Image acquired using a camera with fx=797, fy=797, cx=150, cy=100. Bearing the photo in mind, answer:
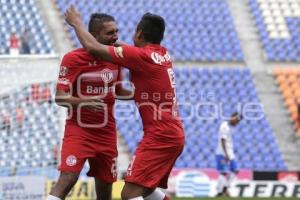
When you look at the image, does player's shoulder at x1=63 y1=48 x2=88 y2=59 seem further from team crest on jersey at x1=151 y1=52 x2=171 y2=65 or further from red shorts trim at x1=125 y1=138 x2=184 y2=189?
red shorts trim at x1=125 y1=138 x2=184 y2=189

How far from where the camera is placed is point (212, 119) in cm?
2125

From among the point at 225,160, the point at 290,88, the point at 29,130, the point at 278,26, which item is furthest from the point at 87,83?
the point at 278,26

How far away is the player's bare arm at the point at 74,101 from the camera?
787 centimetres

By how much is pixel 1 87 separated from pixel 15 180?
184 centimetres

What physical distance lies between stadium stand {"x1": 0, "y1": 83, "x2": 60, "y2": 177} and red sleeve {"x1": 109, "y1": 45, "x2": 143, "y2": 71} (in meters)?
6.62

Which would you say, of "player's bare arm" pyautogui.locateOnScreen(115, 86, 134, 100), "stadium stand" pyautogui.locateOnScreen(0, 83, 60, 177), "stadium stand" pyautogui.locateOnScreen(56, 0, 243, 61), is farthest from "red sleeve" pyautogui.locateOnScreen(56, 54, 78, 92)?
"stadium stand" pyautogui.locateOnScreen(56, 0, 243, 61)

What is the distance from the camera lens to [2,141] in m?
14.5

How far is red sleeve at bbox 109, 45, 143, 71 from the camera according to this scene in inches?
282

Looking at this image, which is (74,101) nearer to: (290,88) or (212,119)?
(212,119)

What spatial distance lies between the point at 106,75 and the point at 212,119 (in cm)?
1324

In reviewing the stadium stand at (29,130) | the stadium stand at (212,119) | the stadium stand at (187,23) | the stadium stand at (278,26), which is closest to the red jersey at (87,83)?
the stadium stand at (29,130)

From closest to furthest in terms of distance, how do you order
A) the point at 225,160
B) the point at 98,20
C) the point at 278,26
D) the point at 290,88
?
the point at 98,20 → the point at 225,160 → the point at 290,88 → the point at 278,26

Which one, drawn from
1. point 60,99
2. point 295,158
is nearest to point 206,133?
point 295,158

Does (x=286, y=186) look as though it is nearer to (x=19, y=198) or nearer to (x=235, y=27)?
(x=19, y=198)
